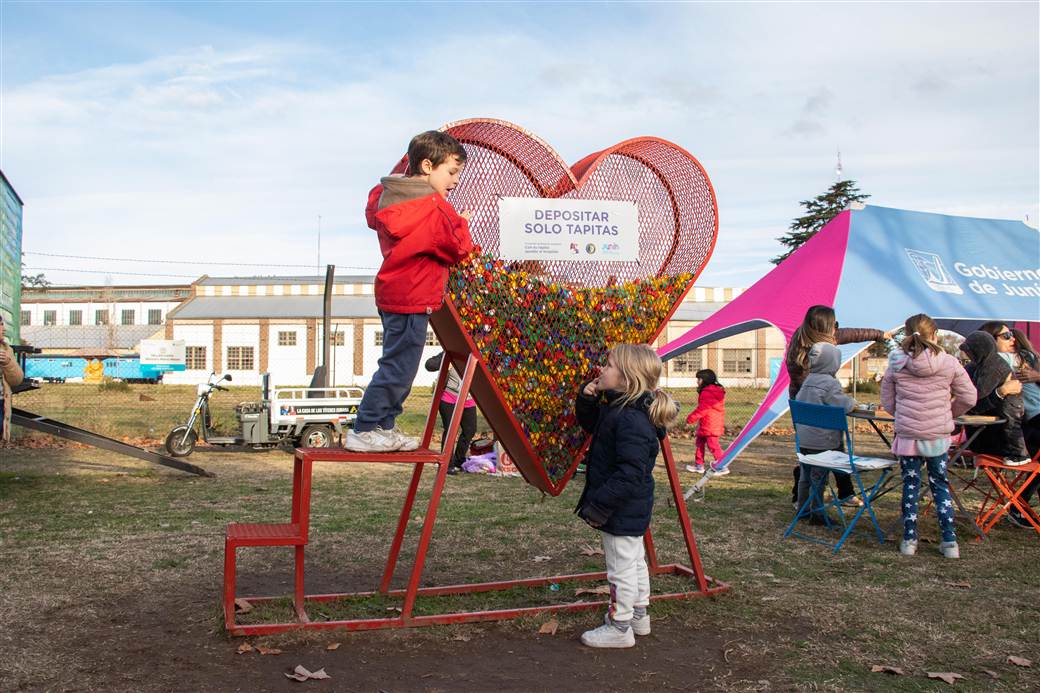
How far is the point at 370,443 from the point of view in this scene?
187 inches

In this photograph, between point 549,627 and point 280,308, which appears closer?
point 549,627

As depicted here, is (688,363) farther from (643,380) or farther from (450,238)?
(450,238)

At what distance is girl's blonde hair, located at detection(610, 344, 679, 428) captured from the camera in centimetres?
487

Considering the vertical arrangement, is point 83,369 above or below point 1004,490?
above

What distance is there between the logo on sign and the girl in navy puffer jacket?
334 inches

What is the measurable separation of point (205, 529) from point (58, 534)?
1101 mm

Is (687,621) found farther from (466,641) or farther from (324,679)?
(324,679)

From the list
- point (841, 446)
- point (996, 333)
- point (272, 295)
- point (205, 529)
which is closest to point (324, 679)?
point (205, 529)

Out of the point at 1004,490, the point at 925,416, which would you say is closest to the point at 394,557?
the point at 925,416

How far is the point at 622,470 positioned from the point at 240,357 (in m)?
51.6

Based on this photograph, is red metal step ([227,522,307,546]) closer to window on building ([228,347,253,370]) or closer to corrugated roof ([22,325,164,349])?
window on building ([228,347,253,370])

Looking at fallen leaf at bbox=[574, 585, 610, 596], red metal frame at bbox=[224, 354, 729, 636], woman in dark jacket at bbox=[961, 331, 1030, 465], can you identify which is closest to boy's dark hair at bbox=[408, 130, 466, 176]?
red metal frame at bbox=[224, 354, 729, 636]

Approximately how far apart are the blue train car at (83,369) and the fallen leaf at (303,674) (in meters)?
48.5

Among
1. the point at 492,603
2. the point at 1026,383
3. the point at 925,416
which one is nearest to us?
the point at 492,603
